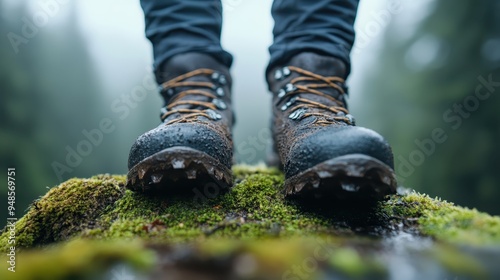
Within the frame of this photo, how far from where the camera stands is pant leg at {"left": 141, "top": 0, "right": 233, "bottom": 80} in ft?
7.29

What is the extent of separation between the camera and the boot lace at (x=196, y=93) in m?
2.03

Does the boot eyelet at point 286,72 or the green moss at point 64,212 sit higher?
the boot eyelet at point 286,72

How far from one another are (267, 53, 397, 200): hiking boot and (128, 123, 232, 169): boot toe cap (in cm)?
36

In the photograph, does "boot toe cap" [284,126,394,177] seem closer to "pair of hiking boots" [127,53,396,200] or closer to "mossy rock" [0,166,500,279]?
"pair of hiking boots" [127,53,396,200]

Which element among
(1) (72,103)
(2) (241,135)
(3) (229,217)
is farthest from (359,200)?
(2) (241,135)

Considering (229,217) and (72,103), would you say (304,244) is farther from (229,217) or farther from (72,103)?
(72,103)

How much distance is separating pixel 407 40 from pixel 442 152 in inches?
189

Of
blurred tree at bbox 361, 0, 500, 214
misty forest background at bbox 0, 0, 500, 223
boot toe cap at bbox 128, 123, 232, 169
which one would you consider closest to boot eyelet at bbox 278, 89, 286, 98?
boot toe cap at bbox 128, 123, 232, 169

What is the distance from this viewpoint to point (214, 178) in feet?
5.43

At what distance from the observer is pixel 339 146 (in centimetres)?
151

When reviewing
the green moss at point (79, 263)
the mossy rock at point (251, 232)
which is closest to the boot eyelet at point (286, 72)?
the mossy rock at point (251, 232)

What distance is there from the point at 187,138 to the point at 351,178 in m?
0.70

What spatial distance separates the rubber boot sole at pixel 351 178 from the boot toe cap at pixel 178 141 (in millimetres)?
436

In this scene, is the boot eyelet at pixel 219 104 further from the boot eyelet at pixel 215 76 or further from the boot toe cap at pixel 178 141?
the boot toe cap at pixel 178 141
